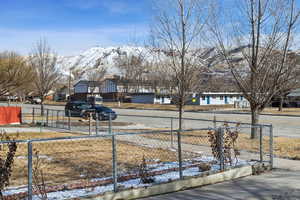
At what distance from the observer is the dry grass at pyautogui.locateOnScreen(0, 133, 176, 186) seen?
27.8 ft

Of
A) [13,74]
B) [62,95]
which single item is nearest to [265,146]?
[13,74]

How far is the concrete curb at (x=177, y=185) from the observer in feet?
20.3

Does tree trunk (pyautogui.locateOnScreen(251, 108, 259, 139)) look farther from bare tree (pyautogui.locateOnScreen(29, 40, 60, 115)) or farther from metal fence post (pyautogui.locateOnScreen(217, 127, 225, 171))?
bare tree (pyautogui.locateOnScreen(29, 40, 60, 115))

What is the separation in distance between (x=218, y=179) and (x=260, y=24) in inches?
349

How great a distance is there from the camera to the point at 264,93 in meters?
14.9

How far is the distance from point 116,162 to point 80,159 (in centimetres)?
424

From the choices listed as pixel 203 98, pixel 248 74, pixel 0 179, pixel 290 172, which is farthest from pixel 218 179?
pixel 203 98

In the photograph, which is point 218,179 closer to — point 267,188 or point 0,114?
point 267,188

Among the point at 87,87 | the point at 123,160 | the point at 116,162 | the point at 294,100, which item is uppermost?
the point at 87,87

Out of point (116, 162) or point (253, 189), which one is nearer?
point (116, 162)

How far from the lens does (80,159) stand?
418 inches

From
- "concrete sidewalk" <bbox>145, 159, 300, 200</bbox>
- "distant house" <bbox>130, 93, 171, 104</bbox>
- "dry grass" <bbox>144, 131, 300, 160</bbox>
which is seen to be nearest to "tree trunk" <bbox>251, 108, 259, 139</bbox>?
"dry grass" <bbox>144, 131, 300, 160</bbox>

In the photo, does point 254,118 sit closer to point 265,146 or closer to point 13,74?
point 265,146

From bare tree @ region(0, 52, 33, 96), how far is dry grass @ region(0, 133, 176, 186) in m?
16.3
